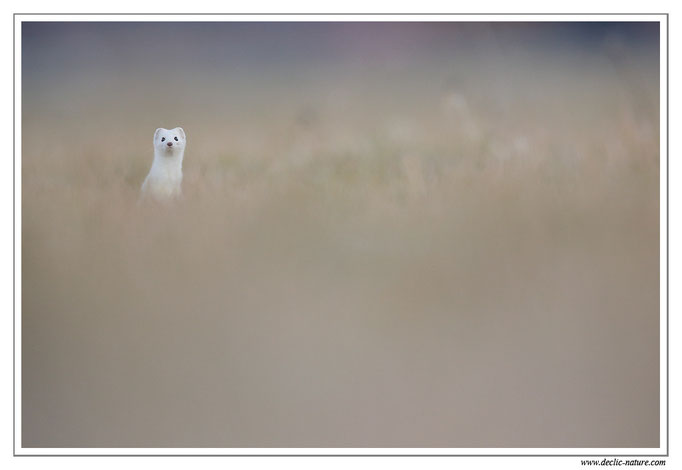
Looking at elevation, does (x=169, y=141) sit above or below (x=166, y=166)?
above

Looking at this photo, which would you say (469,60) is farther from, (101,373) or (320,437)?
(101,373)

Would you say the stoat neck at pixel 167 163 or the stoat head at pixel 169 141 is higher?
the stoat head at pixel 169 141

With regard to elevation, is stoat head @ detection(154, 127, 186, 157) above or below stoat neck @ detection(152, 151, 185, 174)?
above

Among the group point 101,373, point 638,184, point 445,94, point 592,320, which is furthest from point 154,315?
point 638,184
